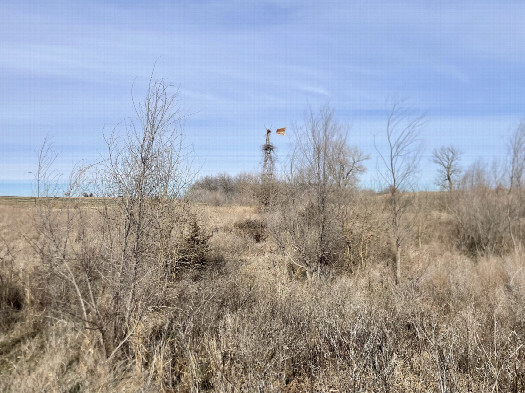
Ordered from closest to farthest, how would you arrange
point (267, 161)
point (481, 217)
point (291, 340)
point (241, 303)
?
1. point (291, 340)
2. point (241, 303)
3. point (481, 217)
4. point (267, 161)

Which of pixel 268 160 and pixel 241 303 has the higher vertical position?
pixel 268 160

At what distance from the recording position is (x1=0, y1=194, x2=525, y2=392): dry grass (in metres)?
3.92

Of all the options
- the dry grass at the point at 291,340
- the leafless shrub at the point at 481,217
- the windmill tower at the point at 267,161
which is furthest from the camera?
the windmill tower at the point at 267,161

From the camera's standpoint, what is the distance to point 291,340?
16.3 ft

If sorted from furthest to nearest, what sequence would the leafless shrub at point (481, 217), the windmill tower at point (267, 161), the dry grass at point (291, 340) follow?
the windmill tower at point (267, 161) → the leafless shrub at point (481, 217) → the dry grass at point (291, 340)

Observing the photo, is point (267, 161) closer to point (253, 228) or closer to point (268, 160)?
point (268, 160)

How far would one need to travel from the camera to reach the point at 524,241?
13.9 meters

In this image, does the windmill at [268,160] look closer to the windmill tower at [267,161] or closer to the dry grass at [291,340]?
the windmill tower at [267,161]

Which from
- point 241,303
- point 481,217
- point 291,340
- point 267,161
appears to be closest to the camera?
point 291,340

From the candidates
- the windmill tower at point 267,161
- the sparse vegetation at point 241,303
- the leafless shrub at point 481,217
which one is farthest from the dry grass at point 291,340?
the windmill tower at point 267,161

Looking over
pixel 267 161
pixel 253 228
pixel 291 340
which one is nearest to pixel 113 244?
pixel 291 340

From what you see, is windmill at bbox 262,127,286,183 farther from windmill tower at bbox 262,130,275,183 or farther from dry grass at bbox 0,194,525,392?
dry grass at bbox 0,194,525,392

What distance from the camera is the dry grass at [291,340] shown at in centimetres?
392

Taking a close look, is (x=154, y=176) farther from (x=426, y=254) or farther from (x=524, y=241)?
(x=524, y=241)
